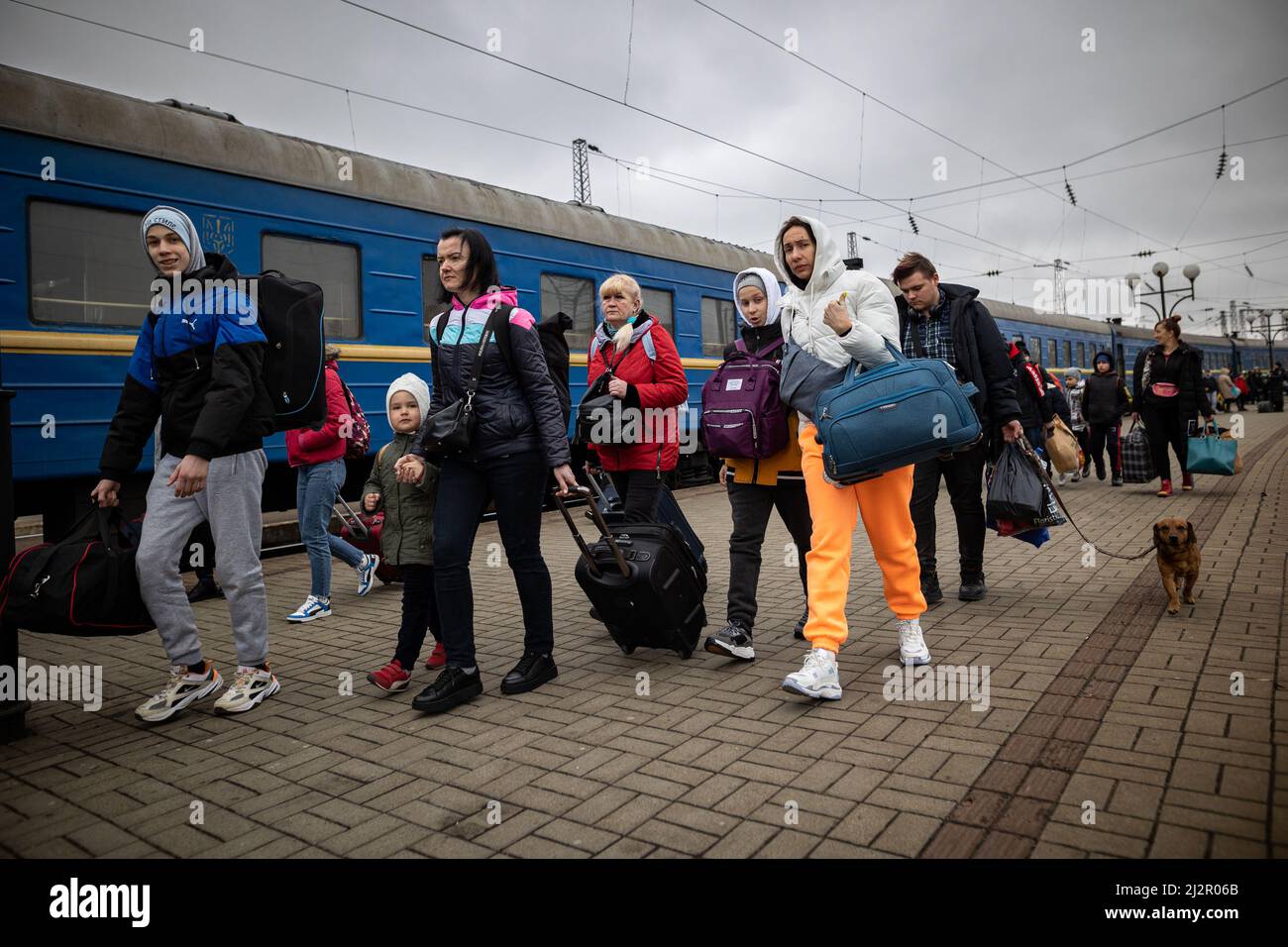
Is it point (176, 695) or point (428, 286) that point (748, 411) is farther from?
point (428, 286)

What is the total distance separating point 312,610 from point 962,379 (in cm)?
419

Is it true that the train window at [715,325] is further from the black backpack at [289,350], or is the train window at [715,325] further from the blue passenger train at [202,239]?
the black backpack at [289,350]

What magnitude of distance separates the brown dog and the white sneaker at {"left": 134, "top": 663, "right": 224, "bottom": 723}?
184 inches

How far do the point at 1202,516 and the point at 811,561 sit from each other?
20.7 feet

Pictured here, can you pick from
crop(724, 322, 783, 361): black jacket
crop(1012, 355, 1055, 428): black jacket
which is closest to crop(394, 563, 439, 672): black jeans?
crop(724, 322, 783, 361): black jacket

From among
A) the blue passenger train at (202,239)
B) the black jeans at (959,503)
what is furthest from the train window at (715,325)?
the black jeans at (959,503)

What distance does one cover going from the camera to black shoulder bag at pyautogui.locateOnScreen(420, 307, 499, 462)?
3.61 meters

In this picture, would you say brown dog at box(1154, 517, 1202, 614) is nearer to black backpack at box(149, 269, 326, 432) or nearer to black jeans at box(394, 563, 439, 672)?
black jeans at box(394, 563, 439, 672)

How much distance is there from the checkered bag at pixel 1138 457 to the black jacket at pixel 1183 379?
0.35 metres

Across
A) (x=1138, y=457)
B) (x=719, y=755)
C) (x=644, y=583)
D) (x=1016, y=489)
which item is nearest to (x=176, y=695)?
(x=644, y=583)

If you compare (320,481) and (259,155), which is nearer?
(320,481)

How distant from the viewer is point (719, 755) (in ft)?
10.0

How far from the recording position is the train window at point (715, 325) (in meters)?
13.0

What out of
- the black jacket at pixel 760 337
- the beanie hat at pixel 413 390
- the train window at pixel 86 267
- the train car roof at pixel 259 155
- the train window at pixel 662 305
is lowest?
the beanie hat at pixel 413 390
